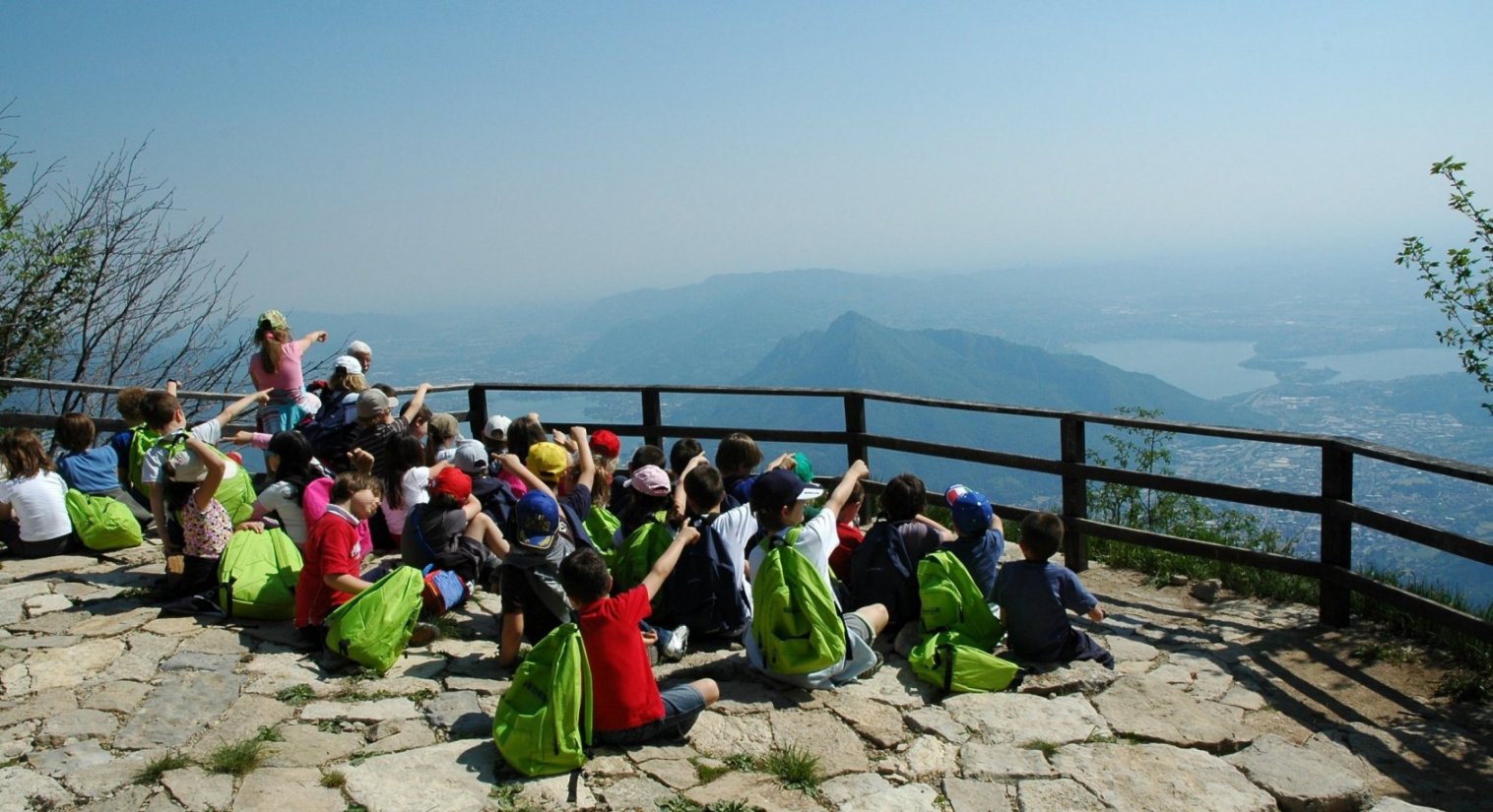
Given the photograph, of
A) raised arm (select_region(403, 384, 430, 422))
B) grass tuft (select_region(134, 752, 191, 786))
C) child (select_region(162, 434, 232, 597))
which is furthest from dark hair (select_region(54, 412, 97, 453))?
grass tuft (select_region(134, 752, 191, 786))

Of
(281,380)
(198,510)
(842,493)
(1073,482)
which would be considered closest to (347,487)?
(198,510)

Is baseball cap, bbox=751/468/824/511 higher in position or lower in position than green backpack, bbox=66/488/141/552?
higher

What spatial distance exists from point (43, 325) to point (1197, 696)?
45.6 ft

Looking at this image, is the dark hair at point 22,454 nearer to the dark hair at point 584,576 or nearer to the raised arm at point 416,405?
the raised arm at point 416,405

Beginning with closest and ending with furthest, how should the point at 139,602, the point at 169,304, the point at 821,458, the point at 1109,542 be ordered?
the point at 139,602
the point at 1109,542
the point at 169,304
the point at 821,458

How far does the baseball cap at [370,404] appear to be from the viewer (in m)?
6.51

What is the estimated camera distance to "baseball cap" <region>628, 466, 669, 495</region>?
5383 millimetres

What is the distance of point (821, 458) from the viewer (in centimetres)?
8556

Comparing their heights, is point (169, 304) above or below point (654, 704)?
above

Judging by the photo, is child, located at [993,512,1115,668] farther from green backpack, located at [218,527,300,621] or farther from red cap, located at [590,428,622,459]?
green backpack, located at [218,527,300,621]

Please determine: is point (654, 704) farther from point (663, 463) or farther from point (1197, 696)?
point (1197, 696)

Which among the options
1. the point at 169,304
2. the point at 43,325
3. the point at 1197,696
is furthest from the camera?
the point at 169,304

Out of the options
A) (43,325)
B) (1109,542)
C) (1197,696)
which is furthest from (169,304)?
(1197,696)

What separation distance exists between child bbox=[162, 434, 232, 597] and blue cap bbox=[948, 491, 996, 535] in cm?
404
